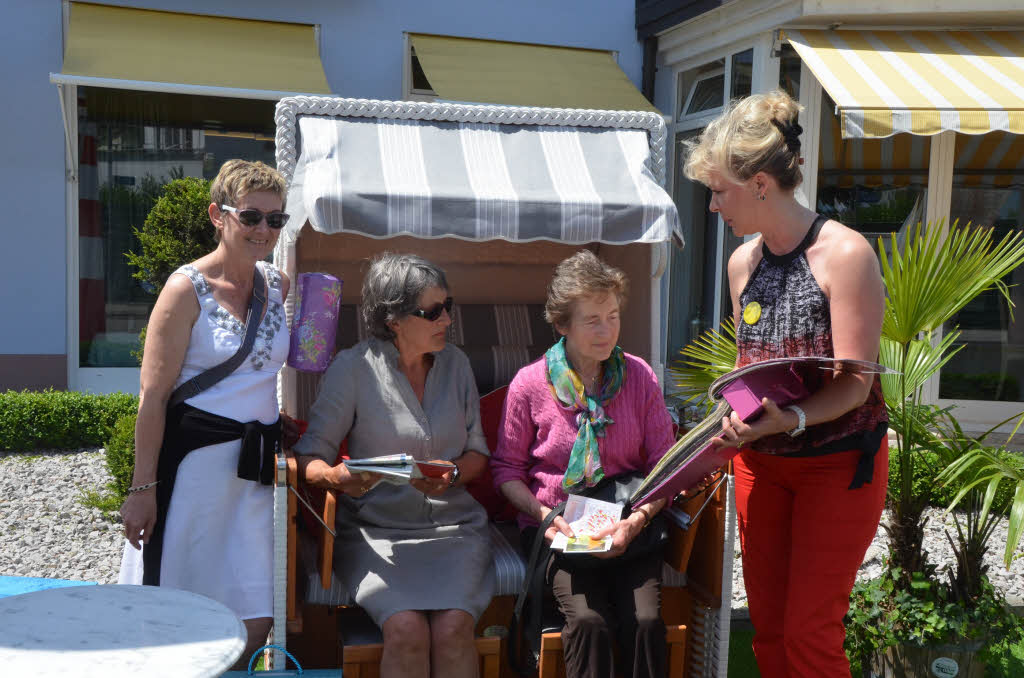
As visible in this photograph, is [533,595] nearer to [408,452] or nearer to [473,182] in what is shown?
[408,452]

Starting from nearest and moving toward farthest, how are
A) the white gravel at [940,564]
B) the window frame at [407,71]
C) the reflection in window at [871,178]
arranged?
the white gravel at [940,564] → the reflection in window at [871,178] → the window frame at [407,71]

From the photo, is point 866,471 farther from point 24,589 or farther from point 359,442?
point 24,589

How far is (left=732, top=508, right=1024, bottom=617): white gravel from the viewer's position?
475 cm

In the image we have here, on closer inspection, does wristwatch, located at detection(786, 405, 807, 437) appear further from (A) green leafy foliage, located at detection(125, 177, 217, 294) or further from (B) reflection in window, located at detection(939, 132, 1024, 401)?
(B) reflection in window, located at detection(939, 132, 1024, 401)

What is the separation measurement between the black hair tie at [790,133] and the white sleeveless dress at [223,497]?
174cm

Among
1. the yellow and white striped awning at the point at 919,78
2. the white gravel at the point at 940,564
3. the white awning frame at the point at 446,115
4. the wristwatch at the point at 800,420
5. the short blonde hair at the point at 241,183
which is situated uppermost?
the yellow and white striped awning at the point at 919,78

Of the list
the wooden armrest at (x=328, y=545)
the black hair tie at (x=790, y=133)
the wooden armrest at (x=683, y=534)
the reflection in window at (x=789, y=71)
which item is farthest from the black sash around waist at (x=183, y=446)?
the reflection in window at (x=789, y=71)

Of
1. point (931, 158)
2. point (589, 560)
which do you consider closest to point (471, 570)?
point (589, 560)

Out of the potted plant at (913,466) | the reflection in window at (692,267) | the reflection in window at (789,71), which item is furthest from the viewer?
the reflection in window at (692,267)

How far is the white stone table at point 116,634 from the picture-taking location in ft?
5.90

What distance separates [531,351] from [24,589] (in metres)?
2.35

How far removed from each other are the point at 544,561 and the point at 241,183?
1629 mm

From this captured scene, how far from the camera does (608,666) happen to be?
2930 millimetres

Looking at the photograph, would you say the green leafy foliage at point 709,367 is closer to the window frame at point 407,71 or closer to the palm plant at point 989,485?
the palm plant at point 989,485
